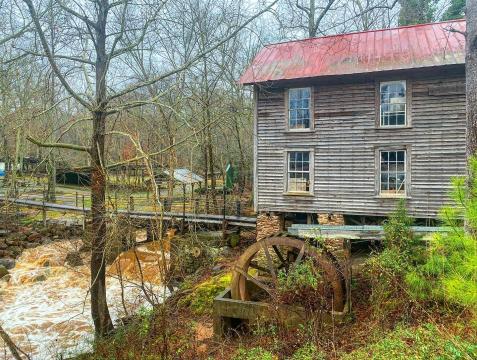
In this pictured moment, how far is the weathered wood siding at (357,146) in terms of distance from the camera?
1286cm

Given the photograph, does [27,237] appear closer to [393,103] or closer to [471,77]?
[393,103]

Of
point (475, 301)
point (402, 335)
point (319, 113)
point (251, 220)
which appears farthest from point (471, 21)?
point (251, 220)

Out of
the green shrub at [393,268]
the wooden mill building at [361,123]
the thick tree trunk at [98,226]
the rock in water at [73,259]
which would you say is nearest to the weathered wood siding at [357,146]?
the wooden mill building at [361,123]

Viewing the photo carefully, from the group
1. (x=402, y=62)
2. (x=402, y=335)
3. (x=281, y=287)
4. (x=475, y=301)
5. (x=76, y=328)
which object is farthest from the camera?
(x=402, y=62)

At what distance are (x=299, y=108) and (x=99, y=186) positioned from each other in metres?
8.53

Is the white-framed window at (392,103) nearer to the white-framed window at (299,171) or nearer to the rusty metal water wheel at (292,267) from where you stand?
the white-framed window at (299,171)

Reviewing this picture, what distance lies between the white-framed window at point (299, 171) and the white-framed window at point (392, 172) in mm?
2508

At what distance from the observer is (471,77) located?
7207 mm

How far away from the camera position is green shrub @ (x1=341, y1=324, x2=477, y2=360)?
4.75 m

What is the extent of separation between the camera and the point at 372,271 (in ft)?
25.6

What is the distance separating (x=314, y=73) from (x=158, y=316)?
9.63 m

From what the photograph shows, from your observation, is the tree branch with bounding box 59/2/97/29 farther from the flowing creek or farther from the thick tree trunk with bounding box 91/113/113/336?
the flowing creek

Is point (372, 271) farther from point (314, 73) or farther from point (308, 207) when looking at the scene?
point (314, 73)

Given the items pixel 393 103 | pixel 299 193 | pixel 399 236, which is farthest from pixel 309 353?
pixel 393 103
